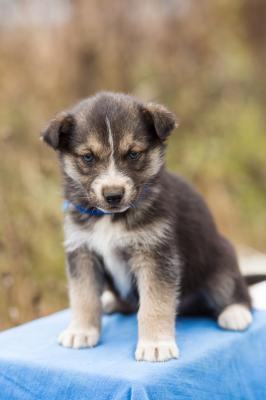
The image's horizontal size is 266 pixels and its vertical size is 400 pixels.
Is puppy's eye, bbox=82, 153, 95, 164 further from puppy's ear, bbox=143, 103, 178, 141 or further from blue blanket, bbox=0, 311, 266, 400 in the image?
blue blanket, bbox=0, 311, 266, 400

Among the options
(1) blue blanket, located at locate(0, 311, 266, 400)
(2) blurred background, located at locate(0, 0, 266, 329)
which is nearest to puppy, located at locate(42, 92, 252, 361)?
(1) blue blanket, located at locate(0, 311, 266, 400)

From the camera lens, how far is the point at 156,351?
3492 millimetres

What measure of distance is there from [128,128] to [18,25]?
8.04 m

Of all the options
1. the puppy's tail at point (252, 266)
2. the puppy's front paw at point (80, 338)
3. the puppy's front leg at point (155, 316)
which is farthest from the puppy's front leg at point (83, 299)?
the puppy's tail at point (252, 266)

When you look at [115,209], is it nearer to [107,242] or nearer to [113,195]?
[113,195]

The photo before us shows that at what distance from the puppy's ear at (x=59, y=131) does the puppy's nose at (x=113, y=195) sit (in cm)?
49

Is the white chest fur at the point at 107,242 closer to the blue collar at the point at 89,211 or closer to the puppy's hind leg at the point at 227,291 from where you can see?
the blue collar at the point at 89,211

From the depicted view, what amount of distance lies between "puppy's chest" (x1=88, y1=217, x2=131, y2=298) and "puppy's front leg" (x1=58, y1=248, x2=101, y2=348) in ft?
0.35

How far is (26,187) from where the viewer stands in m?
7.03

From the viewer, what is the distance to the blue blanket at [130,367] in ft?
10.9

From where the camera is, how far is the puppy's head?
3.49 meters

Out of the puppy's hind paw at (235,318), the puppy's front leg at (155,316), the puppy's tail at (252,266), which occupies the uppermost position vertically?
the puppy's front leg at (155,316)

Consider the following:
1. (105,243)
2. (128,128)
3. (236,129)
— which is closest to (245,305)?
(105,243)

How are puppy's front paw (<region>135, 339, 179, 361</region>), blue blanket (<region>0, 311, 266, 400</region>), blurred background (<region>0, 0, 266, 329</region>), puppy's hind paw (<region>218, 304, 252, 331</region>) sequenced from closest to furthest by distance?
blue blanket (<region>0, 311, 266, 400</region>), puppy's front paw (<region>135, 339, 179, 361</region>), puppy's hind paw (<region>218, 304, 252, 331</region>), blurred background (<region>0, 0, 266, 329</region>)
